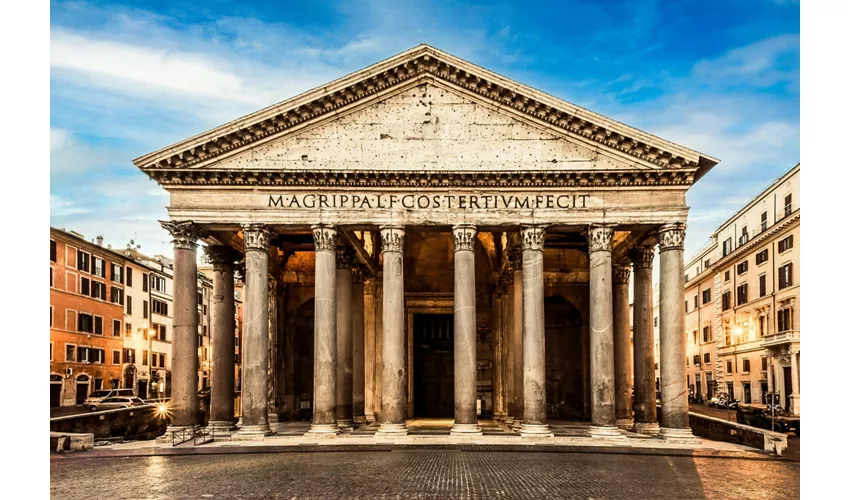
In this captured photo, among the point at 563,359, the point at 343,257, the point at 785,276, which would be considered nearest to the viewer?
the point at 343,257

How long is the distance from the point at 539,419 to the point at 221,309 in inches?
467

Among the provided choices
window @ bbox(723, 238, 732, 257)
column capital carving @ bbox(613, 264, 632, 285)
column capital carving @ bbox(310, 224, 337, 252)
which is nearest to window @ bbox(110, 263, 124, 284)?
column capital carving @ bbox(310, 224, 337, 252)

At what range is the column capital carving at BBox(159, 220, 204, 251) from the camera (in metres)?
25.4

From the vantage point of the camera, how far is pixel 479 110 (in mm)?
26359

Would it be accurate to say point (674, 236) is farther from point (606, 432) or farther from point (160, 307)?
point (160, 307)

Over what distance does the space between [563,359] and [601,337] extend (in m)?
10.1

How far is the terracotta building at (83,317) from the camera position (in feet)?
153

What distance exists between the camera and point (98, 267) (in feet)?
172

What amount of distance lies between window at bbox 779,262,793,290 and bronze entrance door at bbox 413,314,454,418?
20.8 m

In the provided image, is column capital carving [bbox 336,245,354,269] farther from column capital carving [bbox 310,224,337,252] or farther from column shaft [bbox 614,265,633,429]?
column shaft [bbox 614,265,633,429]

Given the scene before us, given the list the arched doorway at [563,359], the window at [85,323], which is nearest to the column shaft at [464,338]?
the arched doorway at [563,359]

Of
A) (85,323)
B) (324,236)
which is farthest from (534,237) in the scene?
(85,323)

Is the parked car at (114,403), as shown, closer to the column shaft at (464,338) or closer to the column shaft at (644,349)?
the column shaft at (464,338)

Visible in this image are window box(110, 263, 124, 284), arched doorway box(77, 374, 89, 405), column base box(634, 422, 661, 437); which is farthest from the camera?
window box(110, 263, 124, 284)
